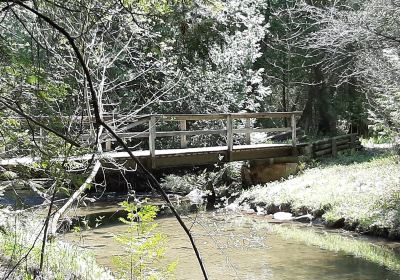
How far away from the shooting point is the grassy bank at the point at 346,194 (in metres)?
11.3

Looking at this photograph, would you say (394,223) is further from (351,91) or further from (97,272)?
(351,91)

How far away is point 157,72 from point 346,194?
6346 mm

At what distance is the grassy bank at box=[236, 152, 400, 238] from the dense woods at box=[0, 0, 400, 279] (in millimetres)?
1357

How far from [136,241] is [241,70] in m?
15.4

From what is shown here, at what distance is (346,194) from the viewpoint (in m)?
13.0

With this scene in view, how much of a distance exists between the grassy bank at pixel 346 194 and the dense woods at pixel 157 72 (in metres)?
1.36

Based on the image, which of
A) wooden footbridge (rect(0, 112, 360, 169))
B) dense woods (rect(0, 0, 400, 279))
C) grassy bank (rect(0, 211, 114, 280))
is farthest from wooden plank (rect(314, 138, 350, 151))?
grassy bank (rect(0, 211, 114, 280))

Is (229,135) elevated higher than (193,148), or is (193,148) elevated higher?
(229,135)

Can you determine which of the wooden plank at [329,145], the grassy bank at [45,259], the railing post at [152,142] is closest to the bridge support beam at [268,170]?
the wooden plank at [329,145]

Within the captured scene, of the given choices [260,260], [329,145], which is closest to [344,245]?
[260,260]

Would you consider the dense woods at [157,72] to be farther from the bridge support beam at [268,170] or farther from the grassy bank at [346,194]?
the bridge support beam at [268,170]

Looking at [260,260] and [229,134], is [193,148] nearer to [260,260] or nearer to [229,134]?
[229,134]

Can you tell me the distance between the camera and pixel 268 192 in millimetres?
14992

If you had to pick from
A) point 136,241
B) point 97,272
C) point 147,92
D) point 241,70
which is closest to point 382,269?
point 97,272
